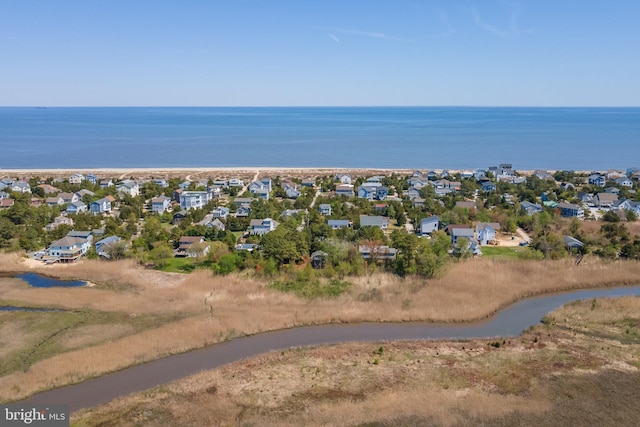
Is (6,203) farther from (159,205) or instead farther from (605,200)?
(605,200)

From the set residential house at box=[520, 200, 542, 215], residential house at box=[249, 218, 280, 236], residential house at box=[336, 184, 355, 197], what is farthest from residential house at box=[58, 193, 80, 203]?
residential house at box=[520, 200, 542, 215]

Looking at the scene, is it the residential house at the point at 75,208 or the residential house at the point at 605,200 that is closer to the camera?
the residential house at the point at 75,208

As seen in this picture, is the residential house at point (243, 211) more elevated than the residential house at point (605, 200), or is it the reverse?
the residential house at point (605, 200)

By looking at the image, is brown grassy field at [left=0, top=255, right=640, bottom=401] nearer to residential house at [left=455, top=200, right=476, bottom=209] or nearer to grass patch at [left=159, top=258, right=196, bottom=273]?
grass patch at [left=159, top=258, right=196, bottom=273]

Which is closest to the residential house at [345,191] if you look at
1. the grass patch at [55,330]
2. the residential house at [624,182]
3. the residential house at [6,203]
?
the grass patch at [55,330]

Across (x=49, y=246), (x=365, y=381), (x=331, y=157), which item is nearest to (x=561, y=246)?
(x=365, y=381)

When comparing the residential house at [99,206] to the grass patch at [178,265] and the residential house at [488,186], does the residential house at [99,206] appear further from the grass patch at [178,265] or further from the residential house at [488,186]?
the residential house at [488,186]

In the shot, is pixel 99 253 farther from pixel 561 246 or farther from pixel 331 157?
pixel 331 157
